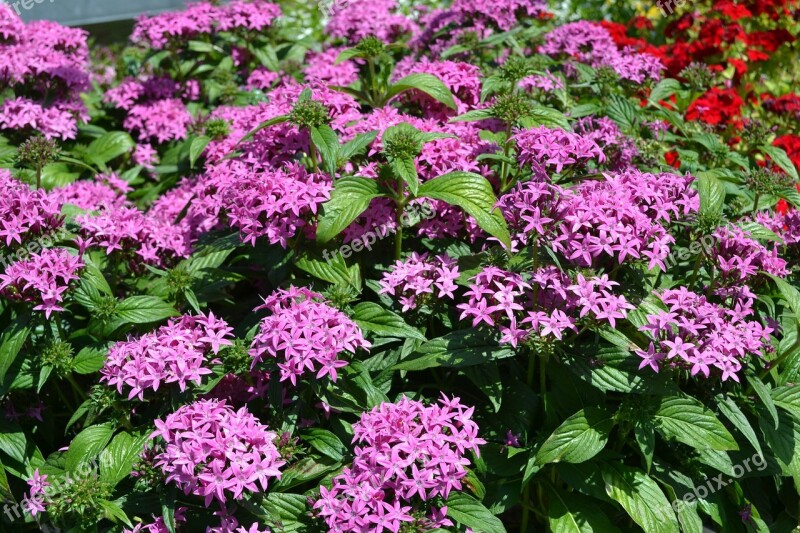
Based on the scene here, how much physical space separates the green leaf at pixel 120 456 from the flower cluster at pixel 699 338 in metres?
1.40

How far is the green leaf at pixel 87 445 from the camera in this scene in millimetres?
2338

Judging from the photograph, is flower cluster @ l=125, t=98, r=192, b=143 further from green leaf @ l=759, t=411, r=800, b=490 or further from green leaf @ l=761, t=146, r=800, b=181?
green leaf @ l=759, t=411, r=800, b=490

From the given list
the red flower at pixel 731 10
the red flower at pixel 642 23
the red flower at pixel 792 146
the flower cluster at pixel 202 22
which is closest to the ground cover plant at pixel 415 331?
the red flower at pixel 792 146

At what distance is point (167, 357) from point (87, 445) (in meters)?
0.41

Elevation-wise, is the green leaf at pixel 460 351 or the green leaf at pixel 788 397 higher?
the green leaf at pixel 460 351

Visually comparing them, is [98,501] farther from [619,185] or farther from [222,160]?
[619,185]

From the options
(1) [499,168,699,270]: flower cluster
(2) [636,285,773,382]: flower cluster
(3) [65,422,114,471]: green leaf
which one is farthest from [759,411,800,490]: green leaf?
(3) [65,422,114,471]: green leaf

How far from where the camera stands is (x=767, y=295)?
8.32 feet

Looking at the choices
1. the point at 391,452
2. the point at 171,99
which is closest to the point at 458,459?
the point at 391,452

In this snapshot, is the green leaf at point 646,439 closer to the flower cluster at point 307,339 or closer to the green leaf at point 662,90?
the flower cluster at point 307,339

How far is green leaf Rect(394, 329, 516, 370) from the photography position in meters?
2.28

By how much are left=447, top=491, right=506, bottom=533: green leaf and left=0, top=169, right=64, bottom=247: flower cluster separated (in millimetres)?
1518

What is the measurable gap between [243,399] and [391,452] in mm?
626

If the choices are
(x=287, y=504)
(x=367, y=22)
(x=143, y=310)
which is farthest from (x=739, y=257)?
(x=367, y=22)
